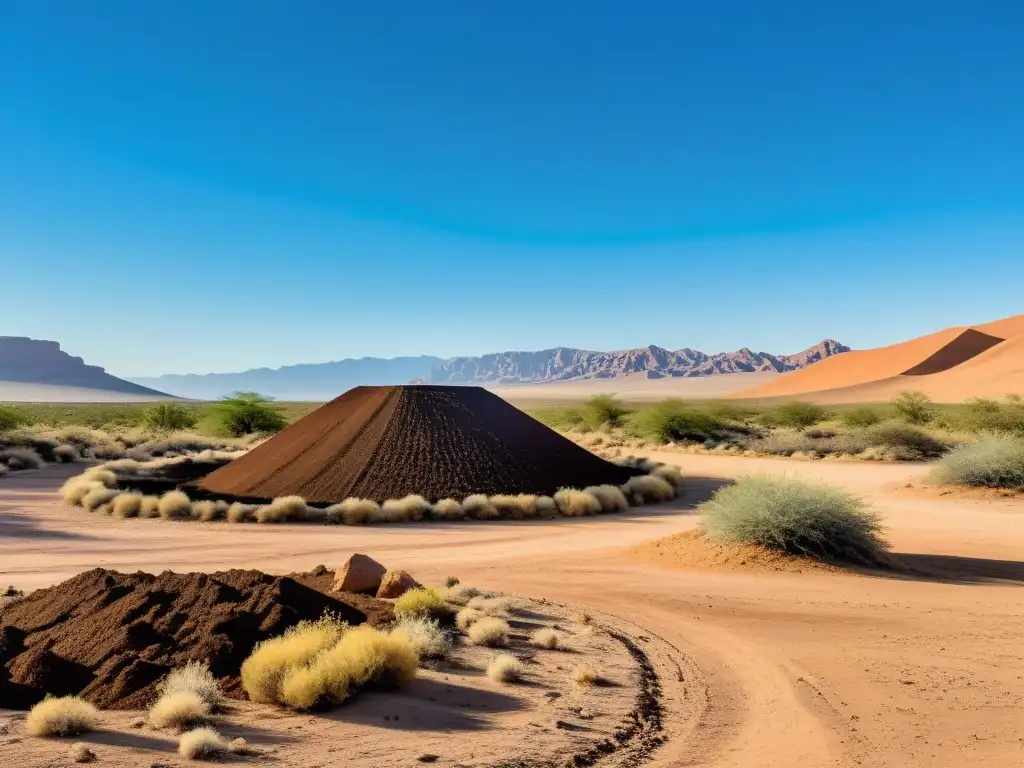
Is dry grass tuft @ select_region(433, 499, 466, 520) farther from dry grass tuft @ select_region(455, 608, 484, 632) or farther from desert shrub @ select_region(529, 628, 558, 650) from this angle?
desert shrub @ select_region(529, 628, 558, 650)

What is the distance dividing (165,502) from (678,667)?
51.7 feet

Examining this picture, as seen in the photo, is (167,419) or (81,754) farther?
(167,419)

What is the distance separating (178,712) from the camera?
223 inches

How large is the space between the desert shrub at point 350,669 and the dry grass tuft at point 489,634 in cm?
125

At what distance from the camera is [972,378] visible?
308 ft

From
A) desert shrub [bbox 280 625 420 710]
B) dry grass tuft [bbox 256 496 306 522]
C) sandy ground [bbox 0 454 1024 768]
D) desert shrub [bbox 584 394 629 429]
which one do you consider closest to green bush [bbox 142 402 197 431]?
desert shrub [bbox 584 394 629 429]

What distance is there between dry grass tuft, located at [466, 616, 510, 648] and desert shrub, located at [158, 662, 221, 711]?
9.06 feet

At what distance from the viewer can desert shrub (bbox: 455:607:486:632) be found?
29.1 ft

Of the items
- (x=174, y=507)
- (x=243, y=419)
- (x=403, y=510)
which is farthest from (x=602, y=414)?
(x=174, y=507)

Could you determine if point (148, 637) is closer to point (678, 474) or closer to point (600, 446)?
point (678, 474)

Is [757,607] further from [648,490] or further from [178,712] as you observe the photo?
[648,490]

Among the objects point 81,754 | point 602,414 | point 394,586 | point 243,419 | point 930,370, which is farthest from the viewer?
point 930,370

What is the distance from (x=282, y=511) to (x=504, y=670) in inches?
533

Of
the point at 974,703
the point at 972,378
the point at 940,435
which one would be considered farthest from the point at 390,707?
the point at 972,378
